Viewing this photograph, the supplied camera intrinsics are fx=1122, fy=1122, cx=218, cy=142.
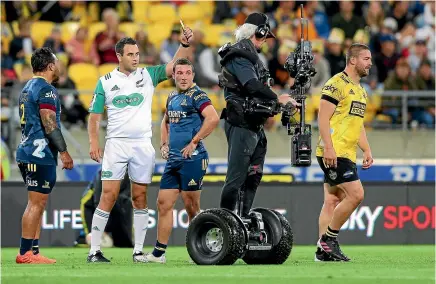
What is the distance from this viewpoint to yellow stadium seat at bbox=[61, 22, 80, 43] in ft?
71.0

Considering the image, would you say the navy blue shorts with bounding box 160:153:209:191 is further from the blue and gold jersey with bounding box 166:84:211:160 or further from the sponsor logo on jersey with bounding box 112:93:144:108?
the sponsor logo on jersey with bounding box 112:93:144:108

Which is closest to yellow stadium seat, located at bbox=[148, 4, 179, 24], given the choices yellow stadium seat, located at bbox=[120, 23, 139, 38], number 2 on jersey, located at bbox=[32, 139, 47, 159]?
yellow stadium seat, located at bbox=[120, 23, 139, 38]

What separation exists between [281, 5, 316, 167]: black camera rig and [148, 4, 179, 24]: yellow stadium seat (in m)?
11.3

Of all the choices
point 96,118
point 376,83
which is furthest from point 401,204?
point 96,118

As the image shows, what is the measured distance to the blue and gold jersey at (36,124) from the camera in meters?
11.8

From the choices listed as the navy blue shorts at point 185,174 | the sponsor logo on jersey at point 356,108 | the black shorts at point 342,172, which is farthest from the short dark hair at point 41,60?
the sponsor logo on jersey at point 356,108

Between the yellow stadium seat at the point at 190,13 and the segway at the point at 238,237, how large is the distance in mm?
11378

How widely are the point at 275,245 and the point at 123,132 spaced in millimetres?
1966

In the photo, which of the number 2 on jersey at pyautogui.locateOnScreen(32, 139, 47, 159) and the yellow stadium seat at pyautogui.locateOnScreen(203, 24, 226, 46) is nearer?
the number 2 on jersey at pyautogui.locateOnScreen(32, 139, 47, 159)

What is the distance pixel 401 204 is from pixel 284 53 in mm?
5028

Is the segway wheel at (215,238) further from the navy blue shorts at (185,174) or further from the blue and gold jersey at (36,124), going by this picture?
the blue and gold jersey at (36,124)

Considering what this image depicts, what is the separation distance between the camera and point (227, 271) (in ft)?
33.2

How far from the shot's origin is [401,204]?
1662 centimetres

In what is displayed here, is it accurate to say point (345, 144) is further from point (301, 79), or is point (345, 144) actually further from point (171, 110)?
point (171, 110)
